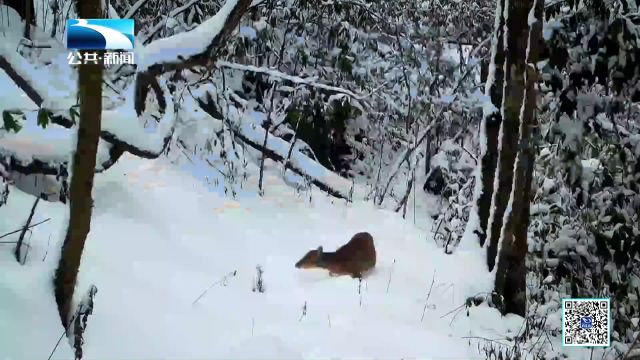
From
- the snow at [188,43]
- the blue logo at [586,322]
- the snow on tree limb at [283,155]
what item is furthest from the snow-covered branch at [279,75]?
the blue logo at [586,322]

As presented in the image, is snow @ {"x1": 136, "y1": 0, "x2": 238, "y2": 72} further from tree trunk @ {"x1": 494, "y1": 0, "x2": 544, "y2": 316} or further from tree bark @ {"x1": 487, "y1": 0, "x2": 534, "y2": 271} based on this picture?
tree bark @ {"x1": 487, "y1": 0, "x2": 534, "y2": 271}

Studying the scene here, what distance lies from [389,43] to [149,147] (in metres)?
7.67

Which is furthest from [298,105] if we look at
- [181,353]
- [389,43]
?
[181,353]

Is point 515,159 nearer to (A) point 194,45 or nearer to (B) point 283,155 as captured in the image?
(A) point 194,45

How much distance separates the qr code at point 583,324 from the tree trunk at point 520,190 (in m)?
0.77

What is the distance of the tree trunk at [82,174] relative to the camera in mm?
2736

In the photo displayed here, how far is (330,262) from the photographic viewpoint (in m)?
5.11

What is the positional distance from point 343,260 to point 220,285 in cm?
122

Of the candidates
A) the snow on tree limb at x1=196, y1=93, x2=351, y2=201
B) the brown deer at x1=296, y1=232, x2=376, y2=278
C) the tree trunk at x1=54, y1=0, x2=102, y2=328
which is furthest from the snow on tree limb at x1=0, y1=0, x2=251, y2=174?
the snow on tree limb at x1=196, y1=93, x2=351, y2=201

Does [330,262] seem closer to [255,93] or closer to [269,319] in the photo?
[269,319]

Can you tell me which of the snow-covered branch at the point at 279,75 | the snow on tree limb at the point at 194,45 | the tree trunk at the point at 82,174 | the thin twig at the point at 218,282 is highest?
the snow-covered branch at the point at 279,75

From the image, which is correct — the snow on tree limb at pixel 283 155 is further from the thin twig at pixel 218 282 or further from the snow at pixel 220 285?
the thin twig at pixel 218 282

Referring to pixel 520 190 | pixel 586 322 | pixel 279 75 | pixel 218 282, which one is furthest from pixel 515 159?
pixel 279 75

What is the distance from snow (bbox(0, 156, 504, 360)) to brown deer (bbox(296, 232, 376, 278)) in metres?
0.08
